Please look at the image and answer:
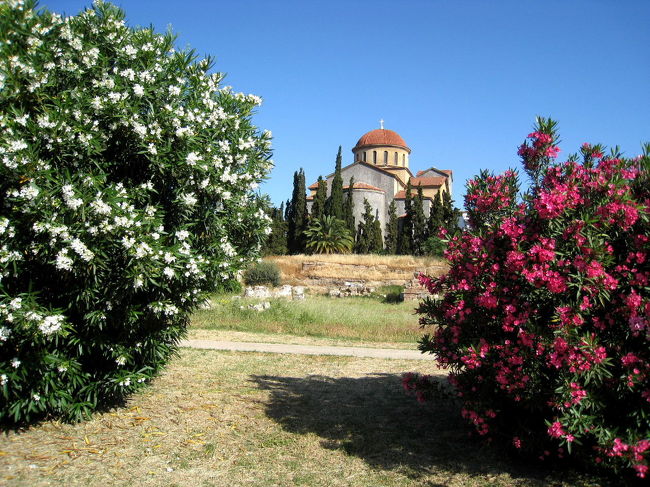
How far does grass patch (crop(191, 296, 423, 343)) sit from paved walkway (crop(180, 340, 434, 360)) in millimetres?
1575

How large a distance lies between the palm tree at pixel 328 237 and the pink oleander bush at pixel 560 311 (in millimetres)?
34398

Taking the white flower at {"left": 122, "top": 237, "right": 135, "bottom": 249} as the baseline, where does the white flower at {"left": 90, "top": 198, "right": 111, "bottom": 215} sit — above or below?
above

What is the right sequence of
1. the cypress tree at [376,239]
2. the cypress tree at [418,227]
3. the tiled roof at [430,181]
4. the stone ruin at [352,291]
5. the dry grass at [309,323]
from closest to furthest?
the dry grass at [309,323], the stone ruin at [352,291], the cypress tree at [418,227], the cypress tree at [376,239], the tiled roof at [430,181]

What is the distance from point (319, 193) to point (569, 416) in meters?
38.7

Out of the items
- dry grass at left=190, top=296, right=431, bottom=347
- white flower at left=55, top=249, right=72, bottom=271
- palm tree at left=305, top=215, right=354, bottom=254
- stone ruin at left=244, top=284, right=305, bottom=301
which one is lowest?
dry grass at left=190, top=296, right=431, bottom=347

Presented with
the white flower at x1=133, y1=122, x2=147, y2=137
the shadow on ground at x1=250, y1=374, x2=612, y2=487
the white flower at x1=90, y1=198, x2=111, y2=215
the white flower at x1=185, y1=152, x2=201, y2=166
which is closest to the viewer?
the white flower at x1=90, y1=198, x2=111, y2=215

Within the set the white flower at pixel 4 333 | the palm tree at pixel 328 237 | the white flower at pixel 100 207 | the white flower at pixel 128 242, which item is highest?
the palm tree at pixel 328 237

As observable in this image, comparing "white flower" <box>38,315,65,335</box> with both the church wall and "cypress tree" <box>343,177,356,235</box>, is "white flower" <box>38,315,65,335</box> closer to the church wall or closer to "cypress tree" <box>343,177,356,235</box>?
"cypress tree" <box>343,177,356,235</box>

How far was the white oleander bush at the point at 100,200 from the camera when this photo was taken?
4277mm

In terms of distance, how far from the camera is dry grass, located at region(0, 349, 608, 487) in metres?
4.24

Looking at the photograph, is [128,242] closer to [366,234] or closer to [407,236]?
[366,234]

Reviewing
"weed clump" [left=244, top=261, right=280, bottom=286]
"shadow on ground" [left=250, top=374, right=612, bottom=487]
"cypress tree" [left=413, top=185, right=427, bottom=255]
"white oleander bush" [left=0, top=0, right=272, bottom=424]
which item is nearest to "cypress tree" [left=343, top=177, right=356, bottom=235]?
"cypress tree" [left=413, top=185, right=427, bottom=255]

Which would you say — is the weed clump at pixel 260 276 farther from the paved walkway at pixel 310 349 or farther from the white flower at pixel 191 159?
the white flower at pixel 191 159

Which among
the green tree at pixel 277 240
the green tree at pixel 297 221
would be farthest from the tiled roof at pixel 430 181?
the green tree at pixel 277 240
